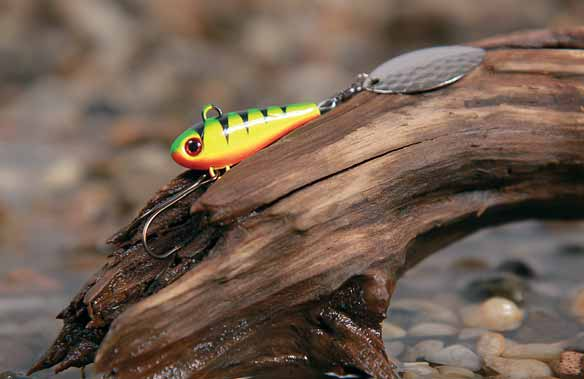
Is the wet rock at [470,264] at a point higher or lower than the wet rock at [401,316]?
higher

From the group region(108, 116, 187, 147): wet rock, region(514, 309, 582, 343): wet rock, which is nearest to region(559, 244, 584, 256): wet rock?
region(514, 309, 582, 343): wet rock

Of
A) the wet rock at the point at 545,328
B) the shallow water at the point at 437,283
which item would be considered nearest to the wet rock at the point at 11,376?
the shallow water at the point at 437,283

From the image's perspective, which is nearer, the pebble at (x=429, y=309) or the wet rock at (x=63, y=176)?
the pebble at (x=429, y=309)

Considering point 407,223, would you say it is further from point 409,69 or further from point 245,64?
point 245,64

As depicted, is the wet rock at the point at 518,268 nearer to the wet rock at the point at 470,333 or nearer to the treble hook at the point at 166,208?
the wet rock at the point at 470,333

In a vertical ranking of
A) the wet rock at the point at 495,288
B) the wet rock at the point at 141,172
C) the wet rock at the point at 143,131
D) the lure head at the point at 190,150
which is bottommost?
the wet rock at the point at 495,288

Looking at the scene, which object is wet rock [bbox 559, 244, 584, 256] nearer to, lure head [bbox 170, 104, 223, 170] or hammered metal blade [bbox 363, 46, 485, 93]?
hammered metal blade [bbox 363, 46, 485, 93]
